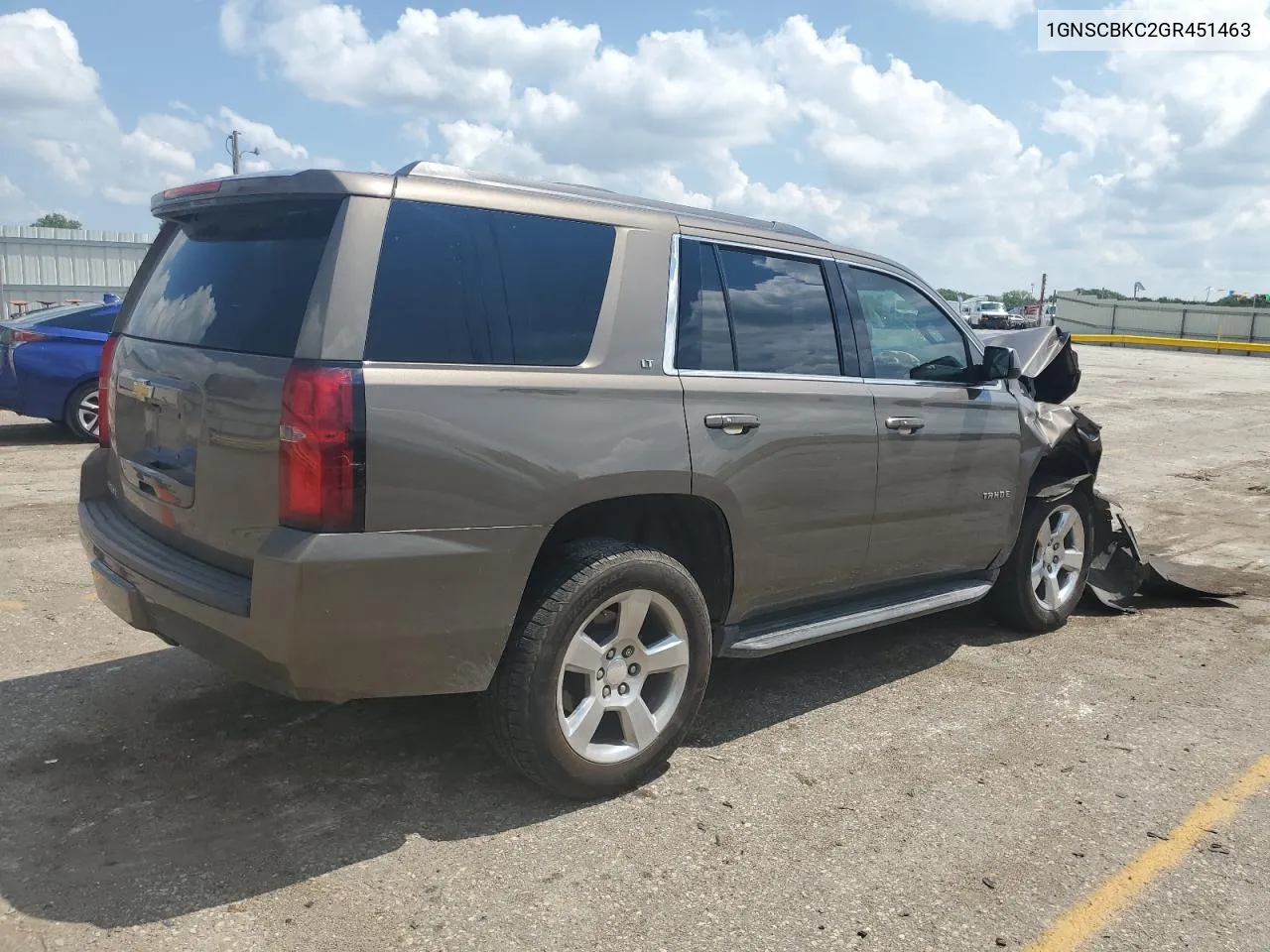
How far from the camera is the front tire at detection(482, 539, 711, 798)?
333 cm

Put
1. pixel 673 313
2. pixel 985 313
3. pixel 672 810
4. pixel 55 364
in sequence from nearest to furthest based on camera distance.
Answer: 1. pixel 672 810
2. pixel 673 313
3. pixel 55 364
4. pixel 985 313

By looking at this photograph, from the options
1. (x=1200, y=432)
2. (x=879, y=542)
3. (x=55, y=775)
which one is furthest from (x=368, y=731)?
(x=1200, y=432)

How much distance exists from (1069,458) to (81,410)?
960 centimetres

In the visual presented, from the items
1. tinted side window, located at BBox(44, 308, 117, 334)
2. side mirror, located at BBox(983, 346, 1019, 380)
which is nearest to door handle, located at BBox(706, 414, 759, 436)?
side mirror, located at BBox(983, 346, 1019, 380)

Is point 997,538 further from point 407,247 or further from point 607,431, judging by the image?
point 407,247

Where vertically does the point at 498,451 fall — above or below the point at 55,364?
above

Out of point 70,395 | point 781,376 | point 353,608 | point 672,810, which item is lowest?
point 672,810

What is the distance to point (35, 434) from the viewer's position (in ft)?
38.4

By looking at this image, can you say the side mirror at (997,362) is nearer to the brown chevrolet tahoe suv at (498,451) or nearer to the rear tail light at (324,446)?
the brown chevrolet tahoe suv at (498,451)

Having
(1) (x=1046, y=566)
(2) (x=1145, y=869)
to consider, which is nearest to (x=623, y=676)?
(2) (x=1145, y=869)

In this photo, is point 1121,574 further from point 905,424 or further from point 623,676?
point 623,676

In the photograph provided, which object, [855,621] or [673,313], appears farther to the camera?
[855,621]

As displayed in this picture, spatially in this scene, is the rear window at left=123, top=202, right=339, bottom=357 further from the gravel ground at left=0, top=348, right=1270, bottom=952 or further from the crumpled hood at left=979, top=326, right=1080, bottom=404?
the crumpled hood at left=979, top=326, right=1080, bottom=404

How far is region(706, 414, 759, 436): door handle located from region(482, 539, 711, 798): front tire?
0.52m
